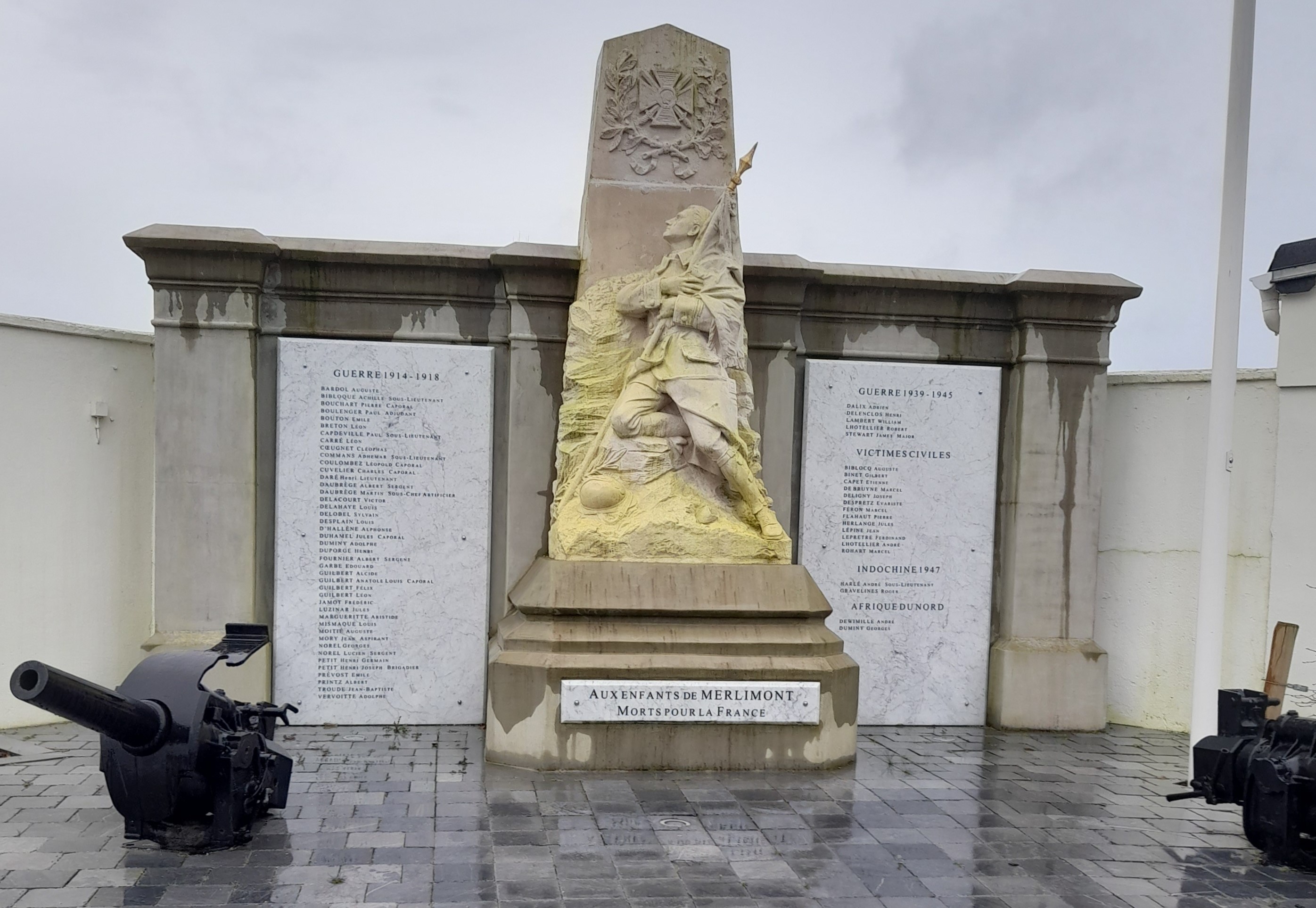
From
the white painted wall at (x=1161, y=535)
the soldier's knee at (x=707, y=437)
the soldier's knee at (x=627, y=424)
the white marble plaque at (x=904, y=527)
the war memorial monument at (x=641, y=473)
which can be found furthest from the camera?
the white marble plaque at (x=904, y=527)

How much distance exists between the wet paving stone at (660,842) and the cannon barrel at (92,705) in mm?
601

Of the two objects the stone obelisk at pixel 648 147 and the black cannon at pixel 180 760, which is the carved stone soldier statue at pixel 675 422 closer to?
the stone obelisk at pixel 648 147

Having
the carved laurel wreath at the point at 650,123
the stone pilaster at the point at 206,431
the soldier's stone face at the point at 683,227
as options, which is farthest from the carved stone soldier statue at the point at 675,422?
the stone pilaster at the point at 206,431

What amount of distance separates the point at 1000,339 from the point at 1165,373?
1.30m

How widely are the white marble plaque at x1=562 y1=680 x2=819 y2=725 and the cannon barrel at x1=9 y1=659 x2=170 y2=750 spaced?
2430 millimetres

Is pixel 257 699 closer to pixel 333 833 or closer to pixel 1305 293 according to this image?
pixel 333 833

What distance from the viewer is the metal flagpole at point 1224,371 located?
6.59 meters

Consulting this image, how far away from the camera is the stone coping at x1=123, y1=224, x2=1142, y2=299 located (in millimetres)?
8141

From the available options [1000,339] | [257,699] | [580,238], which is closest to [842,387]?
[1000,339]

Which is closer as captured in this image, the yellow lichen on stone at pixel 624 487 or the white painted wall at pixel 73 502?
the yellow lichen on stone at pixel 624 487

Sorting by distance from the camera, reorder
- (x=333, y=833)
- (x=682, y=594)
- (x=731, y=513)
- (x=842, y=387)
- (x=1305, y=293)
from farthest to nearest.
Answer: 1. (x=842, y=387)
2. (x=1305, y=293)
3. (x=731, y=513)
4. (x=682, y=594)
5. (x=333, y=833)

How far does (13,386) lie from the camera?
8070 mm

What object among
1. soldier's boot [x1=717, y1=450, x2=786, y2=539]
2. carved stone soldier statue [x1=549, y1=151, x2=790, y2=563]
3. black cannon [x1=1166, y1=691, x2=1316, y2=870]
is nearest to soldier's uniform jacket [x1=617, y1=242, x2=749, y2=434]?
carved stone soldier statue [x1=549, y1=151, x2=790, y2=563]

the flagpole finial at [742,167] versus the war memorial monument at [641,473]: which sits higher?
the flagpole finial at [742,167]
